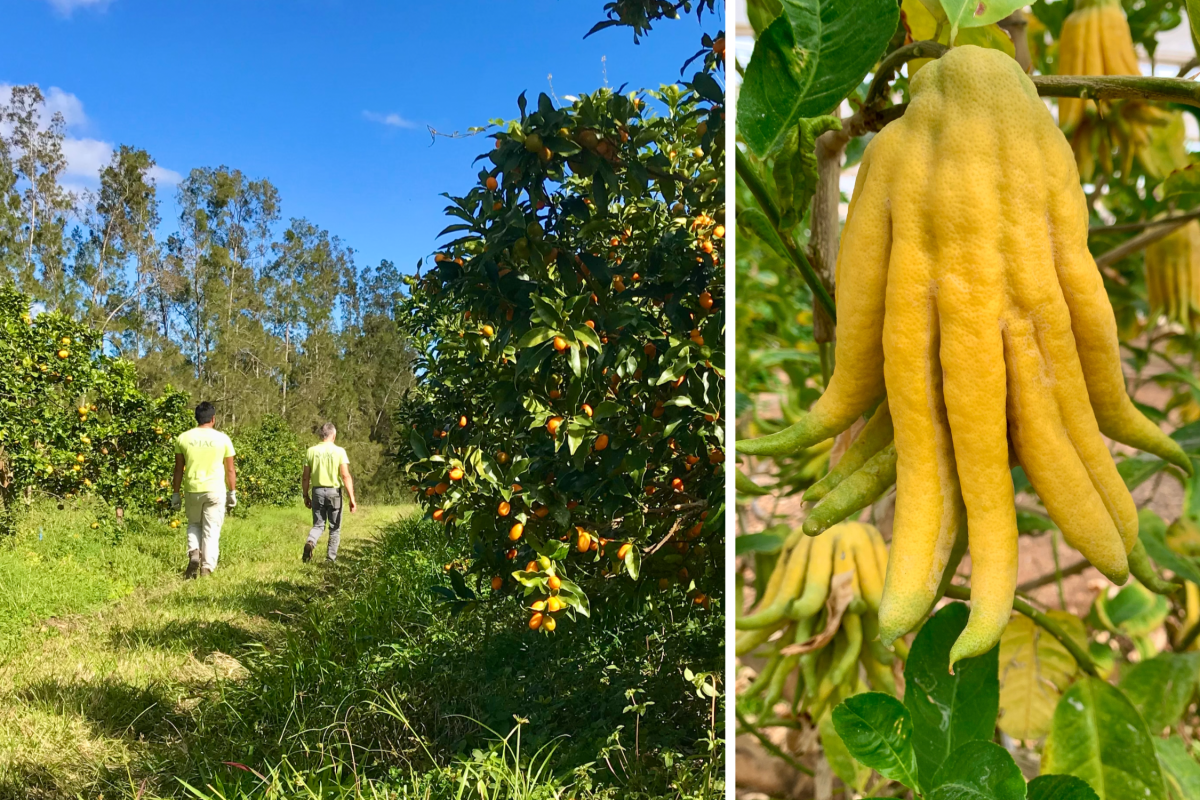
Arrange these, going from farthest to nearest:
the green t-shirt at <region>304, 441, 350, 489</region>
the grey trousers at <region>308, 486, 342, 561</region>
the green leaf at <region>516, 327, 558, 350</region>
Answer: the grey trousers at <region>308, 486, 342, 561</region>, the green t-shirt at <region>304, 441, 350, 489</region>, the green leaf at <region>516, 327, 558, 350</region>

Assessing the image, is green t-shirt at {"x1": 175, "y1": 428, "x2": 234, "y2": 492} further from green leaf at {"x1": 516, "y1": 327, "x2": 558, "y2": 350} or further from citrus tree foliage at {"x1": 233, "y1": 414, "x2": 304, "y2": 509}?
green leaf at {"x1": 516, "y1": 327, "x2": 558, "y2": 350}

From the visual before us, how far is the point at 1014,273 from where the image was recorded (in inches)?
9.3

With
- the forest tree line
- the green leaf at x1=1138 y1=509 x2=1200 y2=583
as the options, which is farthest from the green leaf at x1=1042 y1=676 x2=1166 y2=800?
the forest tree line

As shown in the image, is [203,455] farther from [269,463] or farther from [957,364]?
[957,364]

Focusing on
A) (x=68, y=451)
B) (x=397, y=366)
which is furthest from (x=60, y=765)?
(x=397, y=366)

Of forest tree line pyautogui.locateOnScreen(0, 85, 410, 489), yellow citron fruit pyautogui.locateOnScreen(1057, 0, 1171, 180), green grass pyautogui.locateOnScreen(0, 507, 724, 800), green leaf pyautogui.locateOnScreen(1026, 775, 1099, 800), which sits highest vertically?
forest tree line pyautogui.locateOnScreen(0, 85, 410, 489)

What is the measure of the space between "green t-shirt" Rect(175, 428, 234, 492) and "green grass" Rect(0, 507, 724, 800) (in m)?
0.16

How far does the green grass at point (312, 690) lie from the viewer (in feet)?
4.74

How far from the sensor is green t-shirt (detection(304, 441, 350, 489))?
252 centimetres

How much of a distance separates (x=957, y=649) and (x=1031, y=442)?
0.22 ft

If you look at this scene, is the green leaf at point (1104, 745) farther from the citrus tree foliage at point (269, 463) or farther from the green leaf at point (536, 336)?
the citrus tree foliage at point (269, 463)

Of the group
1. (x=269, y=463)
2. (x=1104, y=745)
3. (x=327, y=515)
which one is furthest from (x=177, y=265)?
(x=1104, y=745)

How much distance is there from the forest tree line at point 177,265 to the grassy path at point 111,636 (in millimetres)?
456

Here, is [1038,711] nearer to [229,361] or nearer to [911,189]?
[911,189]
